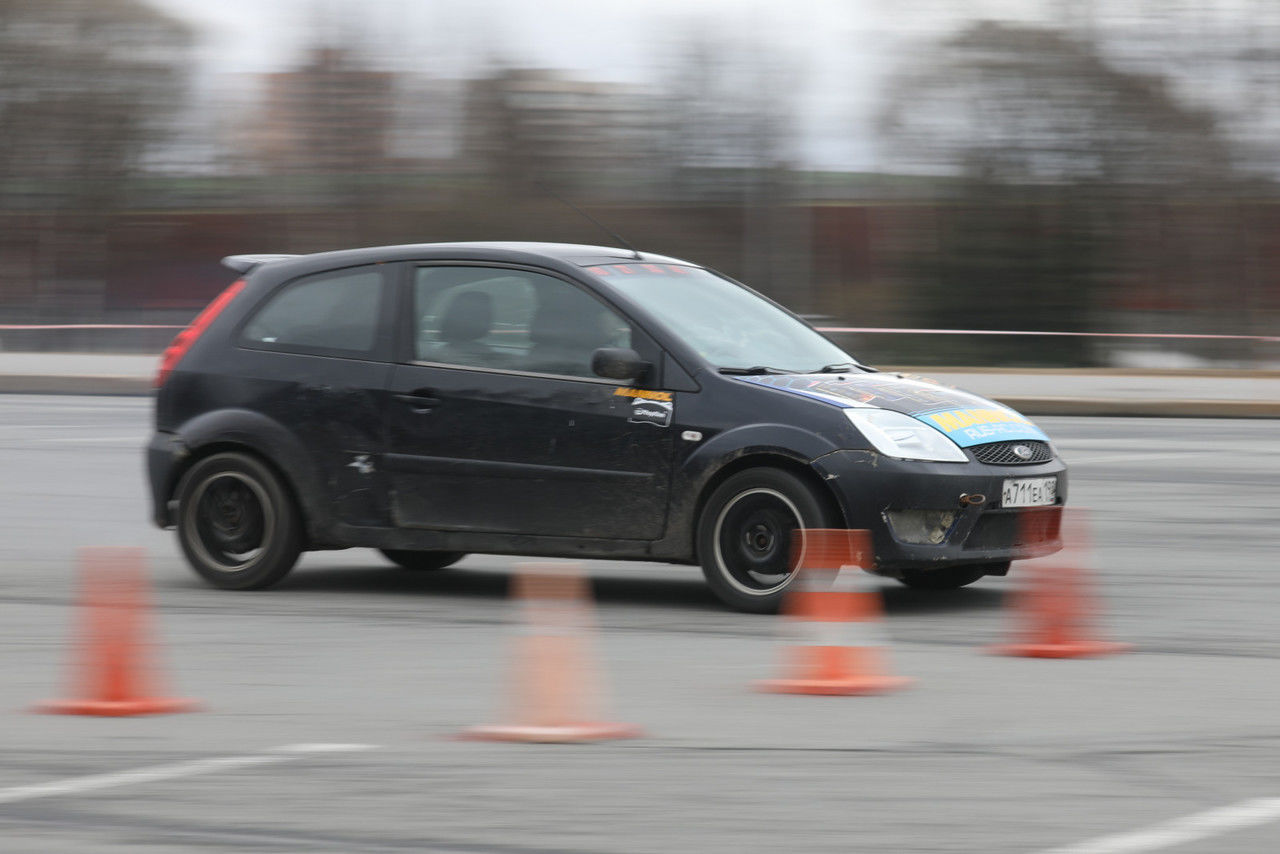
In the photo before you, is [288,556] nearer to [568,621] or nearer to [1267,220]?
[568,621]

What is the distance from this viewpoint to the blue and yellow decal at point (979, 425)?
8602mm

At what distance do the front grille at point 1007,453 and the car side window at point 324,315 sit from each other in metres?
2.86

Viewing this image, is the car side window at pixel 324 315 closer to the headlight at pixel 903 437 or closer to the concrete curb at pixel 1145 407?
the headlight at pixel 903 437

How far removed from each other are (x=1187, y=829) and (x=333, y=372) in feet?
17.8

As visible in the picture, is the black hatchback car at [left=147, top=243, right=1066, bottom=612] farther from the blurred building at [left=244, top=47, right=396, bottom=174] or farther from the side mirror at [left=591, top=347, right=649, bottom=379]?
the blurred building at [left=244, top=47, right=396, bottom=174]

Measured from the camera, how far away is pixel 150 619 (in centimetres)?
872

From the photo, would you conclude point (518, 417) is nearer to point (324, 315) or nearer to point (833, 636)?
point (324, 315)

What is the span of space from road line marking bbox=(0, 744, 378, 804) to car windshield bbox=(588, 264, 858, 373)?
3.36 meters

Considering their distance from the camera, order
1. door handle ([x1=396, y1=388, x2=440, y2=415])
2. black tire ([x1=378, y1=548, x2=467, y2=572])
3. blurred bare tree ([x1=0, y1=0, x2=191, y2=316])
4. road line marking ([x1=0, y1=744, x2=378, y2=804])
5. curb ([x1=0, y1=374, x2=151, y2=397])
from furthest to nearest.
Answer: blurred bare tree ([x1=0, y1=0, x2=191, y2=316]), curb ([x1=0, y1=374, x2=151, y2=397]), black tire ([x1=378, y1=548, x2=467, y2=572]), door handle ([x1=396, y1=388, x2=440, y2=415]), road line marking ([x1=0, y1=744, x2=378, y2=804])

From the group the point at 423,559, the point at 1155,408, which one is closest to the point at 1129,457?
the point at 1155,408

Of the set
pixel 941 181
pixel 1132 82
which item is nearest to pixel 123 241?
pixel 941 181

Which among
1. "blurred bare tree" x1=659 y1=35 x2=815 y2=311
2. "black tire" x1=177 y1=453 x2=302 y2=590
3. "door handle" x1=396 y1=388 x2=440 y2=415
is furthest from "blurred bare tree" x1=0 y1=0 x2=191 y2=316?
"door handle" x1=396 y1=388 x2=440 y2=415

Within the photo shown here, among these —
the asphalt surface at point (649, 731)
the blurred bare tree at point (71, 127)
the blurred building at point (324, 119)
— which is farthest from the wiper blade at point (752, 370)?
the blurred bare tree at point (71, 127)

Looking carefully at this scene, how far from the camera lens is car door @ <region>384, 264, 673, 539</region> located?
346 inches
